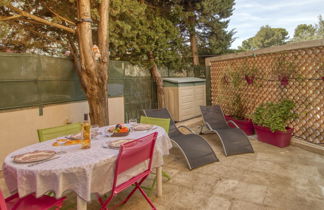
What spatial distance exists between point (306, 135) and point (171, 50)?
483cm

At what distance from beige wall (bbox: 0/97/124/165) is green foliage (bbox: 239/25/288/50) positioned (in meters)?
33.5

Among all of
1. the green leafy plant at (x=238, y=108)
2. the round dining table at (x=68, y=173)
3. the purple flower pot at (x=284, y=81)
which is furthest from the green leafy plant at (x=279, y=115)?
the round dining table at (x=68, y=173)

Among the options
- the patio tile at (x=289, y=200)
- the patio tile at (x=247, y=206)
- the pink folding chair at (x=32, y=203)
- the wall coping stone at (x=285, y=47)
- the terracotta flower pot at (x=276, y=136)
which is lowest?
the patio tile at (x=247, y=206)

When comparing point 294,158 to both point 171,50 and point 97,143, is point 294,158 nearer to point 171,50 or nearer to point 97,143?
point 97,143

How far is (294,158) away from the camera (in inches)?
137

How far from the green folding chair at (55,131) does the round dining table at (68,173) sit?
35 cm

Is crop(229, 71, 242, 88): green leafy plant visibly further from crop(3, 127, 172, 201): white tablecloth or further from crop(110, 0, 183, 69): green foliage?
crop(3, 127, 172, 201): white tablecloth

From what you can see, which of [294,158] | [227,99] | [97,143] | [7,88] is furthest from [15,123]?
[227,99]

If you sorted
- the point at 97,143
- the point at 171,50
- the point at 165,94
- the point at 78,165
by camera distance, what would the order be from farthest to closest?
the point at 171,50 → the point at 165,94 → the point at 97,143 → the point at 78,165

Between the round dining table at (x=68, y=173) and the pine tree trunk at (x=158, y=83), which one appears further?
the pine tree trunk at (x=158, y=83)

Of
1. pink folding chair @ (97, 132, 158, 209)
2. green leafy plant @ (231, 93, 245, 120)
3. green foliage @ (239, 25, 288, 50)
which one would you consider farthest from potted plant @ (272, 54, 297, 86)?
green foliage @ (239, 25, 288, 50)

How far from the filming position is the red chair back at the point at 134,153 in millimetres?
1670

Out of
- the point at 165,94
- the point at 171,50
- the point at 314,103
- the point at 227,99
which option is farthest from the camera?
the point at 171,50

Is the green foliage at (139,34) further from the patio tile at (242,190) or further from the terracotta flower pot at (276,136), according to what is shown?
the patio tile at (242,190)
